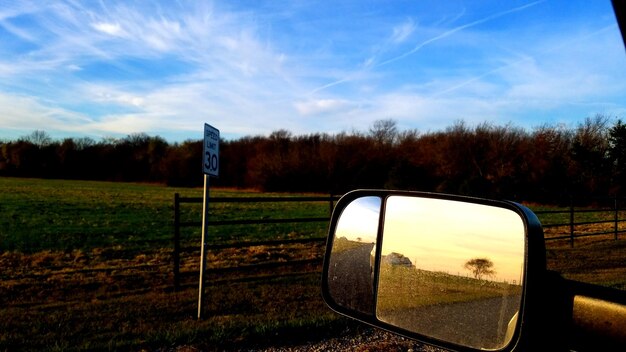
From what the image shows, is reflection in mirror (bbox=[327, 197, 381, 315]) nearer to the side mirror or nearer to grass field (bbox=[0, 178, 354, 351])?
the side mirror

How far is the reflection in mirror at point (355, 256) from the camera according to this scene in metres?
1.70

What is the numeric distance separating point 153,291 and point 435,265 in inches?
298

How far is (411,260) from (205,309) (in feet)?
19.2

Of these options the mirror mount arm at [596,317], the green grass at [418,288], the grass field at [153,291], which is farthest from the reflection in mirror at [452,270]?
the grass field at [153,291]

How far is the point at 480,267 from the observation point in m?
1.31

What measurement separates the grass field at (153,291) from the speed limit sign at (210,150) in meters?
1.93

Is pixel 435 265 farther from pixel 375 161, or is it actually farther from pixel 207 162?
pixel 375 161

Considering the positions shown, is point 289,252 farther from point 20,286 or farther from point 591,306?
point 591,306

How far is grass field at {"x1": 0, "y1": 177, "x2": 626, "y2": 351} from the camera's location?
17.5 ft

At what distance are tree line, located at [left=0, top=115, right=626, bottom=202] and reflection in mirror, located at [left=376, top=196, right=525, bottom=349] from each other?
0.48 feet

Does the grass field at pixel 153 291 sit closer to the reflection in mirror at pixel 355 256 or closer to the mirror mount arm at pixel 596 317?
the reflection in mirror at pixel 355 256

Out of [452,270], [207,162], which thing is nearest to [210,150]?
[207,162]

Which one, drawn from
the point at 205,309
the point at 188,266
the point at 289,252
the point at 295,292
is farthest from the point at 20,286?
the point at 289,252

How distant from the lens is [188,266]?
10562 millimetres
